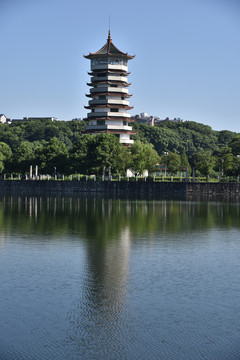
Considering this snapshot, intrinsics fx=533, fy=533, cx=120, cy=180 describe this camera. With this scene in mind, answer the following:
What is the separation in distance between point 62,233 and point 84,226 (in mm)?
4623

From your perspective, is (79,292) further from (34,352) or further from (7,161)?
(7,161)

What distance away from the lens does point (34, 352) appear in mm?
13648

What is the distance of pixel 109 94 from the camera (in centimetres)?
11169

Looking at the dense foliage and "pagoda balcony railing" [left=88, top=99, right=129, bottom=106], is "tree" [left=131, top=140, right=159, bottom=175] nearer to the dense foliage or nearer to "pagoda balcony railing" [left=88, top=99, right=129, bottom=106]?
the dense foliage

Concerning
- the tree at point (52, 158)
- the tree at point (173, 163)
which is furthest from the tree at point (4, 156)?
the tree at point (173, 163)

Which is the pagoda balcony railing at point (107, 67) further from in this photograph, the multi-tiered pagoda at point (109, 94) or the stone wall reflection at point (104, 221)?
the stone wall reflection at point (104, 221)

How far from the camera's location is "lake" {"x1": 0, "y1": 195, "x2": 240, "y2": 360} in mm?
14148

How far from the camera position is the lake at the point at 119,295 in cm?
1415

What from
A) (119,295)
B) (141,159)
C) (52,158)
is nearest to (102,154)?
(141,159)

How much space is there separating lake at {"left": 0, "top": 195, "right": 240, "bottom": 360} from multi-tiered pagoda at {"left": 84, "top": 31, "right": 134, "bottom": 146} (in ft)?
252

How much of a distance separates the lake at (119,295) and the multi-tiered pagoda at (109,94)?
7666 cm

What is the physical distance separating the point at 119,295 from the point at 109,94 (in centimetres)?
9560

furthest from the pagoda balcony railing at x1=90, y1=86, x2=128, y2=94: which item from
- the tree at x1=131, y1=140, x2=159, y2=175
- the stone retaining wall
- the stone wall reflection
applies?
the stone wall reflection

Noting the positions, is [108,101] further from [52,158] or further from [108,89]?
[52,158]
